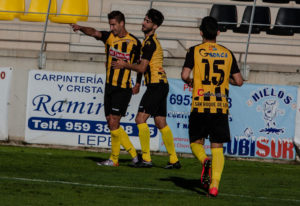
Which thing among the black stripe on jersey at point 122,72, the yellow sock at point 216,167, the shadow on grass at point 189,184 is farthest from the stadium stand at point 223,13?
the yellow sock at point 216,167

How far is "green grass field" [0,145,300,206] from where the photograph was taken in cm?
706

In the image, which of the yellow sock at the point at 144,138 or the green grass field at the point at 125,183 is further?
the yellow sock at the point at 144,138

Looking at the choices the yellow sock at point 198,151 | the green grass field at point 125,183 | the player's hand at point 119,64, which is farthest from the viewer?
the player's hand at point 119,64

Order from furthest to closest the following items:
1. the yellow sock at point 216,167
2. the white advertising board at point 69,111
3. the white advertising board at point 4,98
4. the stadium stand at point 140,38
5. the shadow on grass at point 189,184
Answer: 1. the white advertising board at point 4,98
2. the stadium stand at point 140,38
3. the white advertising board at point 69,111
4. the shadow on grass at point 189,184
5. the yellow sock at point 216,167

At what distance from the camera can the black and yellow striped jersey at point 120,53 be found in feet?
33.2

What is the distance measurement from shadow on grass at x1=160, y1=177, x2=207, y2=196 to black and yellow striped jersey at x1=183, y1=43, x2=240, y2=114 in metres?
0.95

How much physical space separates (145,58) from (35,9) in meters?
8.72

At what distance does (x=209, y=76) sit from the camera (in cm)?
757

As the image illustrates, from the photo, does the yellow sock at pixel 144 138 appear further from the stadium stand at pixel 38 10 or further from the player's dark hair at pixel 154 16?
the stadium stand at pixel 38 10

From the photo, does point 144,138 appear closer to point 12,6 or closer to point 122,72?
point 122,72

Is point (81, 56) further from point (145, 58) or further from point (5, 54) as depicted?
point (145, 58)

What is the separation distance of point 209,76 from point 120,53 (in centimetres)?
277

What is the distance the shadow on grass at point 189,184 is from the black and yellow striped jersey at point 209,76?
948 mm

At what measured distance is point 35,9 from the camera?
17875mm
